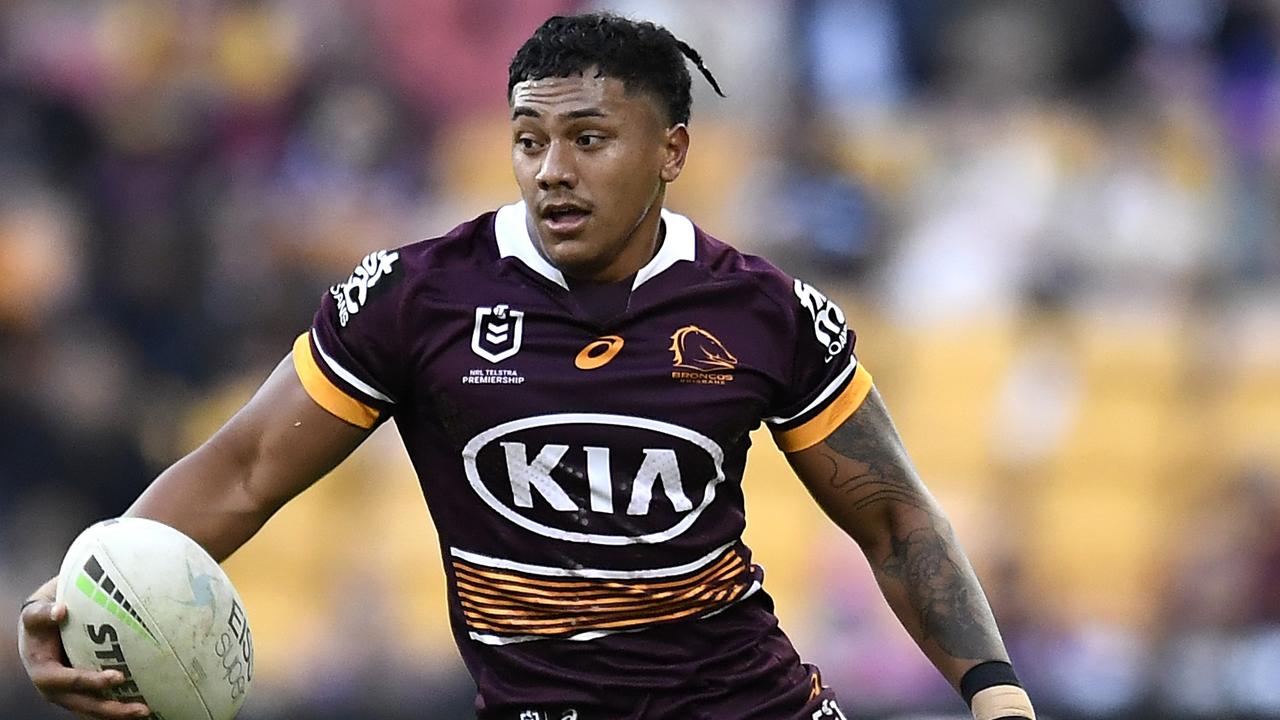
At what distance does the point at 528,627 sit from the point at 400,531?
5894 mm

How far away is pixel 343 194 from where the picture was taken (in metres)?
10.8

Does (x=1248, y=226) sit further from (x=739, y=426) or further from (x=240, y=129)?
(x=739, y=426)

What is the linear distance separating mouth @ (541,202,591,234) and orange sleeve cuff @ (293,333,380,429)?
1.82 ft

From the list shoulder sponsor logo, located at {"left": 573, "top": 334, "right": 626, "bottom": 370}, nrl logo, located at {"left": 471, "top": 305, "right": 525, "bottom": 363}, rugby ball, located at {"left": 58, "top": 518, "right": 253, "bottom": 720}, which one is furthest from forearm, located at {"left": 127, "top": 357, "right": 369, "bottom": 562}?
shoulder sponsor logo, located at {"left": 573, "top": 334, "right": 626, "bottom": 370}

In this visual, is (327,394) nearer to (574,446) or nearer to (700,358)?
(574,446)

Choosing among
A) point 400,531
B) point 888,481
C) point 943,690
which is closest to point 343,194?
point 400,531

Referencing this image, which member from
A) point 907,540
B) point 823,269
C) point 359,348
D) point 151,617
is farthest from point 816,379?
point 823,269

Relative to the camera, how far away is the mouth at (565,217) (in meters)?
4.43

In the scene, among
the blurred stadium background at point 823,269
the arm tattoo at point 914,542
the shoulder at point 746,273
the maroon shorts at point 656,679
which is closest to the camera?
the maroon shorts at point 656,679

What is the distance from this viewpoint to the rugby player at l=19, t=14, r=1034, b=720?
14.4 feet

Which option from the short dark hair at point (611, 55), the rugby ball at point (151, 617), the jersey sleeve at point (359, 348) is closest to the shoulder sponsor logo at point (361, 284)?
the jersey sleeve at point (359, 348)

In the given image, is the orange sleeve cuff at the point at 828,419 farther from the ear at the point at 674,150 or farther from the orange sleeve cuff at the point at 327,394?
the orange sleeve cuff at the point at 327,394

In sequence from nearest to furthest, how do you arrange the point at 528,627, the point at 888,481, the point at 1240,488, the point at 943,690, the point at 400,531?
1. the point at 528,627
2. the point at 888,481
3. the point at 943,690
4. the point at 1240,488
5. the point at 400,531

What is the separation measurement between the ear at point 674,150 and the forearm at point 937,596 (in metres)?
0.93
